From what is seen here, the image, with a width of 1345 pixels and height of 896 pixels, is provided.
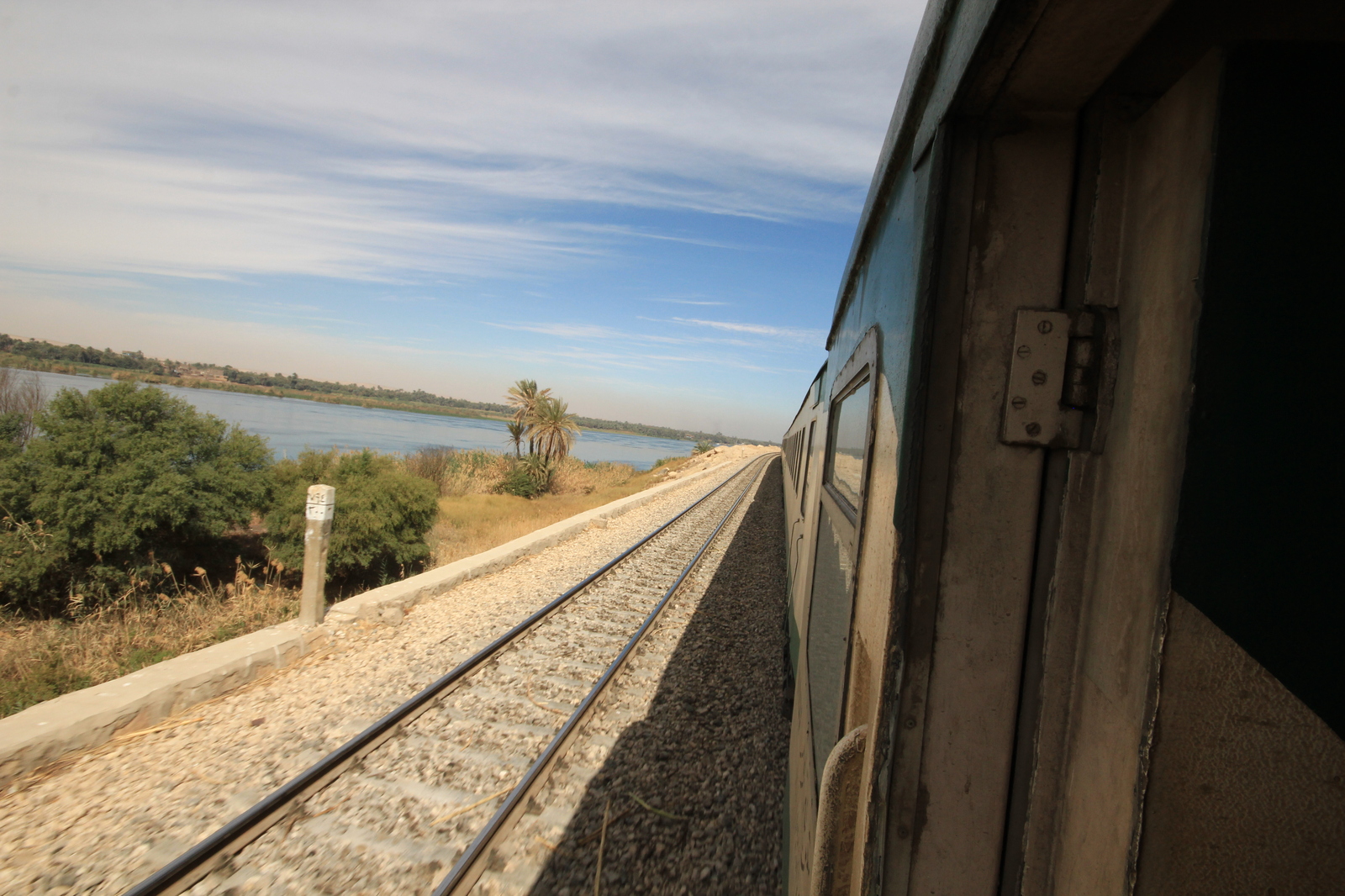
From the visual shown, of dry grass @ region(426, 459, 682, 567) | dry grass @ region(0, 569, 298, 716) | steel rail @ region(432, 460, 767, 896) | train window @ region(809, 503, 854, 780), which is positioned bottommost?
dry grass @ region(426, 459, 682, 567)

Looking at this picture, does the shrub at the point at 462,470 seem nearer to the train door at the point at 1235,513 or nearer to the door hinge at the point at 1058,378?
the door hinge at the point at 1058,378

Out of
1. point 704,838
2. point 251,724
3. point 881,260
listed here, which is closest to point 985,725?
point 881,260

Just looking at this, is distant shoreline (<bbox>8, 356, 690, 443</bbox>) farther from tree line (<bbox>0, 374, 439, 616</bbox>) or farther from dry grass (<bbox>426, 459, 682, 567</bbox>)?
tree line (<bbox>0, 374, 439, 616</bbox>)

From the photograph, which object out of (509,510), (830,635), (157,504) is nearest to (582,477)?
(509,510)

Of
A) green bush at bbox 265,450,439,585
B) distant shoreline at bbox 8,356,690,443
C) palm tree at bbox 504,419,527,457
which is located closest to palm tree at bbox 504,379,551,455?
palm tree at bbox 504,419,527,457

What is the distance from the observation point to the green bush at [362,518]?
11391 millimetres

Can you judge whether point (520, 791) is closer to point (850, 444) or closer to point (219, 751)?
point (219, 751)

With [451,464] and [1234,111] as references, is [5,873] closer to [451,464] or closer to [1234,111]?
[1234,111]

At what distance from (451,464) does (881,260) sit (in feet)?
94.6

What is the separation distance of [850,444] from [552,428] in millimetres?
32073

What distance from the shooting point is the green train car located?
748 mm

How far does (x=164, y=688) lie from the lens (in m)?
4.51

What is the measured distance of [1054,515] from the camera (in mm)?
1100

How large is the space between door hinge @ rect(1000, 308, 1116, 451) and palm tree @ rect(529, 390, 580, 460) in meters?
32.2
